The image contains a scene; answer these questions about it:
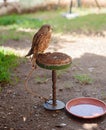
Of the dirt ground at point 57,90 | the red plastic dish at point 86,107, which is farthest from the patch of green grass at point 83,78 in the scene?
the red plastic dish at point 86,107

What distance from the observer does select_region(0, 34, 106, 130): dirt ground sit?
400 cm

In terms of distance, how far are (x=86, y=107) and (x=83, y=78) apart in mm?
1128

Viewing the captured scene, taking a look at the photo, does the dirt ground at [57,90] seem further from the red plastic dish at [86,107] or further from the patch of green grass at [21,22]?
the patch of green grass at [21,22]

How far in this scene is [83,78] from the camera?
17.7 feet

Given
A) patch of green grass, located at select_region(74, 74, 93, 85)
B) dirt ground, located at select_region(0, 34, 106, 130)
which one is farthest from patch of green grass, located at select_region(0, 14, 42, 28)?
patch of green grass, located at select_region(74, 74, 93, 85)

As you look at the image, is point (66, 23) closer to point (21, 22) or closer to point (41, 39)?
point (21, 22)

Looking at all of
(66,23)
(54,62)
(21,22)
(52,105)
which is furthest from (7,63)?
(66,23)

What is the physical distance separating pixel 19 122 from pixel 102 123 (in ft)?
3.35

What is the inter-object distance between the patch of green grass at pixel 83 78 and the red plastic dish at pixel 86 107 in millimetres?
844

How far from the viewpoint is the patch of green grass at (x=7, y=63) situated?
17.2 feet

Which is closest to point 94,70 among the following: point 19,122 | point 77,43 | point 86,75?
point 86,75

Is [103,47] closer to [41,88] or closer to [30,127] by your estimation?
[41,88]

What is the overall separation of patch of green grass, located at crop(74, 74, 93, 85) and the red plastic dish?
844mm

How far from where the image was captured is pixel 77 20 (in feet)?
30.5
